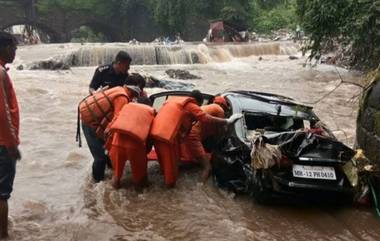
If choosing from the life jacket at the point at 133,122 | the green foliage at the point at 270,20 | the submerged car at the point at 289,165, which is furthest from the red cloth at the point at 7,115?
the green foliage at the point at 270,20

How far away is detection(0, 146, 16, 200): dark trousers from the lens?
180 inches

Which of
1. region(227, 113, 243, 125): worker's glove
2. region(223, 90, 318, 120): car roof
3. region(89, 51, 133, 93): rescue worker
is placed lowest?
region(227, 113, 243, 125): worker's glove

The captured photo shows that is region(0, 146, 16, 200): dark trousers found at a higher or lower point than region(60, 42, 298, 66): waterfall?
higher

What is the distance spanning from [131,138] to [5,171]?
166cm

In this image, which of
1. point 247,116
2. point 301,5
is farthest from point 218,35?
point 247,116

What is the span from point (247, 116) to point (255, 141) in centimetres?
99

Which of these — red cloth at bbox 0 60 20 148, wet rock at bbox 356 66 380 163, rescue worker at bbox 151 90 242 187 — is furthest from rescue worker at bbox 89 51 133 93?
wet rock at bbox 356 66 380 163

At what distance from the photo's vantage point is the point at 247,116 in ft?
21.5

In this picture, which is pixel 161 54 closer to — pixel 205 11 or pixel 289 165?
pixel 205 11

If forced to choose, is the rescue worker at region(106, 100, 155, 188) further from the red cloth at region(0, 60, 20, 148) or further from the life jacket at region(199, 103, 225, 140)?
the red cloth at region(0, 60, 20, 148)

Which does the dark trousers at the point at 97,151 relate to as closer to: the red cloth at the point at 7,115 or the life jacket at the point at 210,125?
the life jacket at the point at 210,125

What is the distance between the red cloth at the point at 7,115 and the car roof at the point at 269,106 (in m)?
2.90

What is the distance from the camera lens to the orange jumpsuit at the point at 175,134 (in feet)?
20.1

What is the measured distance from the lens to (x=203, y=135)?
697 cm
